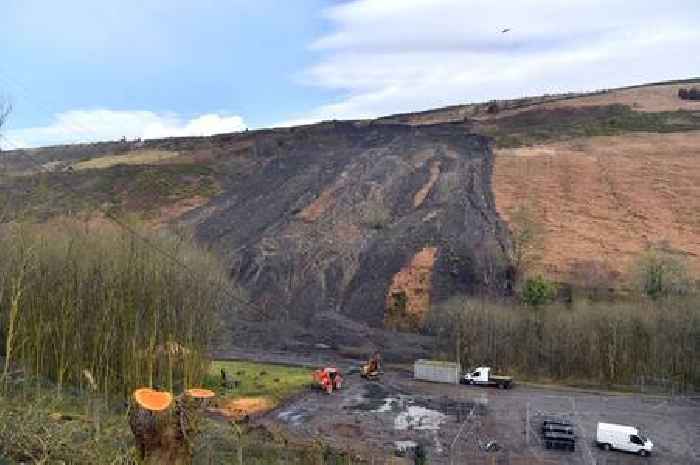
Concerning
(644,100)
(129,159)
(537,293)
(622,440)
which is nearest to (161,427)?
(622,440)

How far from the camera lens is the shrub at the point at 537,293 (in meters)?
34.6

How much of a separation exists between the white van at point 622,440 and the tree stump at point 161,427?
16817mm

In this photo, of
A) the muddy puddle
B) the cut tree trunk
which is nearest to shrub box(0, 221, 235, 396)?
the muddy puddle

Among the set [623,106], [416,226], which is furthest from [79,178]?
[623,106]

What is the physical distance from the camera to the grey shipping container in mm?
29984

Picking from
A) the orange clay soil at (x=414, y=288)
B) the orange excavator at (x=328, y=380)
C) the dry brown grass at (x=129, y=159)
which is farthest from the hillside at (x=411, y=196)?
the orange excavator at (x=328, y=380)

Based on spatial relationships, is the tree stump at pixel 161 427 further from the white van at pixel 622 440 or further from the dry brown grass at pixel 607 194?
the dry brown grass at pixel 607 194

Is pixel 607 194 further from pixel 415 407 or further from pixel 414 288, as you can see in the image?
pixel 415 407

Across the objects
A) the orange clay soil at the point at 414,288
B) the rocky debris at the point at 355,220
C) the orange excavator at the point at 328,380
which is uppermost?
the rocky debris at the point at 355,220

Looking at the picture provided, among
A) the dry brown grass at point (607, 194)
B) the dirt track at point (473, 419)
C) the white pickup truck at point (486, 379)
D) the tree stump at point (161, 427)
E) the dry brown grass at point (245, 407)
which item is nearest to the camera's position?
the tree stump at point (161, 427)

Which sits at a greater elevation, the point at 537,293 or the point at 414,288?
the point at 537,293

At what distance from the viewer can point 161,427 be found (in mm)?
7684

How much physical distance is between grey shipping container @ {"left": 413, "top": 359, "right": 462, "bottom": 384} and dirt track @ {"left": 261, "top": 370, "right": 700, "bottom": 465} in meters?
0.60

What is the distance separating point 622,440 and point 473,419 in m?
4.89
